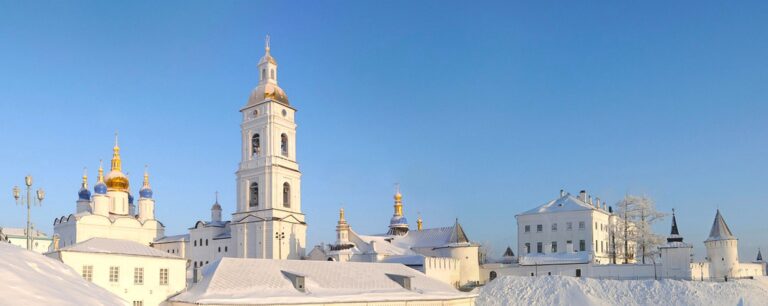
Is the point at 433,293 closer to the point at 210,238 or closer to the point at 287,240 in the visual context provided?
the point at 287,240

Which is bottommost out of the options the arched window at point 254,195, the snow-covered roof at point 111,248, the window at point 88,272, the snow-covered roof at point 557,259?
the snow-covered roof at point 557,259

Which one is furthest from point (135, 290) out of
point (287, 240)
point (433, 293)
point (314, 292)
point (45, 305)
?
point (287, 240)

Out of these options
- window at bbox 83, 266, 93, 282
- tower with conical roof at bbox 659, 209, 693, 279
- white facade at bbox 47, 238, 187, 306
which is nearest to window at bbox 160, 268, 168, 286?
white facade at bbox 47, 238, 187, 306

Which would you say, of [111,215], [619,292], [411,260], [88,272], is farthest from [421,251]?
[88,272]

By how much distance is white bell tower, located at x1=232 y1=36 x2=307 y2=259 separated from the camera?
63.6 metres

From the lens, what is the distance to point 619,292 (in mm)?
48875

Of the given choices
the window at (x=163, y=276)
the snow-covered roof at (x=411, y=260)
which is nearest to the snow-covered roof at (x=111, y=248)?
the window at (x=163, y=276)

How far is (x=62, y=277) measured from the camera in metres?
12.9

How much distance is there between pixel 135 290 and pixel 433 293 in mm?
18553

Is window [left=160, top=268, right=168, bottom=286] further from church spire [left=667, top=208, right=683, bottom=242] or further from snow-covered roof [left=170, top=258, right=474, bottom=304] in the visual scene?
church spire [left=667, top=208, right=683, bottom=242]

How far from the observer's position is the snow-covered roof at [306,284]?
32969 mm

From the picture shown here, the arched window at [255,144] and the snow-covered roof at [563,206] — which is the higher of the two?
the arched window at [255,144]

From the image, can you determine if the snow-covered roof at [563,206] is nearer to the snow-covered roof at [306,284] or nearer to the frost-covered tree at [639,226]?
the frost-covered tree at [639,226]

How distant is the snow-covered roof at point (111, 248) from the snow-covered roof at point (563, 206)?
4339 centimetres
